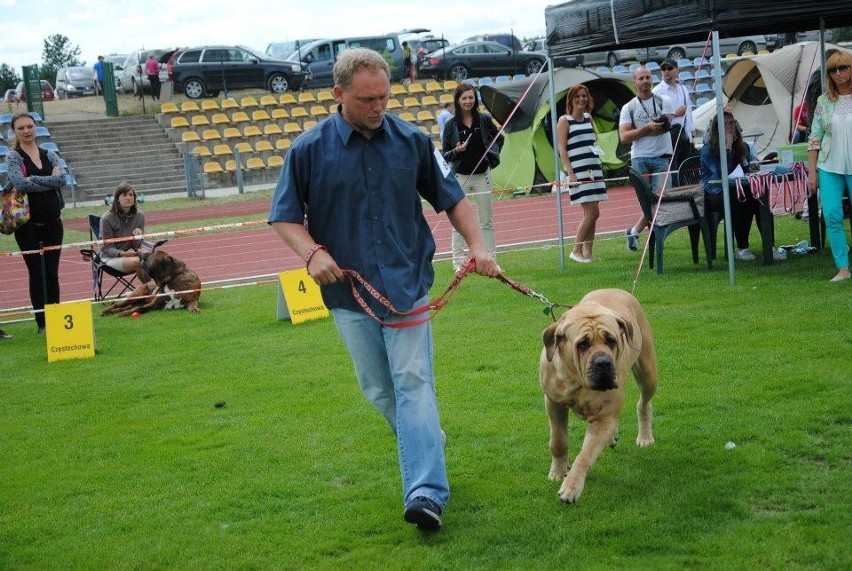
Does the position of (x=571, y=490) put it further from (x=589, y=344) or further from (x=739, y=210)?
(x=739, y=210)

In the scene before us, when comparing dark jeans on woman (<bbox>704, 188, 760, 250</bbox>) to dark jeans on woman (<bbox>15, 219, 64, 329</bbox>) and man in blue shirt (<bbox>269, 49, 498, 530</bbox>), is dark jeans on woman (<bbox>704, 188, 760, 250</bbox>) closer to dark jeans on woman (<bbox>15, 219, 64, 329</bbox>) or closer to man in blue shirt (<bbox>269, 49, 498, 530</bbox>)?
dark jeans on woman (<bbox>15, 219, 64, 329</bbox>)

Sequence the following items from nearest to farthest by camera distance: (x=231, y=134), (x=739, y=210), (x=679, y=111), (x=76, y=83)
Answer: (x=739, y=210), (x=679, y=111), (x=231, y=134), (x=76, y=83)

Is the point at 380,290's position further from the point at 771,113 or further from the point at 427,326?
the point at 771,113

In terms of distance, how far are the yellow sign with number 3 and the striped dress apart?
17.8 feet

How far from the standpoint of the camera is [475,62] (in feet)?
125

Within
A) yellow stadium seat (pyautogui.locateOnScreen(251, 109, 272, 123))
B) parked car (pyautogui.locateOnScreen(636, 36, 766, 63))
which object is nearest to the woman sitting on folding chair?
yellow stadium seat (pyautogui.locateOnScreen(251, 109, 272, 123))

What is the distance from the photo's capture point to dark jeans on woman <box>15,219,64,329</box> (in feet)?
33.3

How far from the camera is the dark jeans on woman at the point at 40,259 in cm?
1016

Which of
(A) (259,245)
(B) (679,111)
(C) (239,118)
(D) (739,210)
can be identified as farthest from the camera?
(C) (239,118)

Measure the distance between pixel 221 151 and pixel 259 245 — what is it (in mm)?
13583

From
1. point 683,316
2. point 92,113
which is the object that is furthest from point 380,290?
point 92,113

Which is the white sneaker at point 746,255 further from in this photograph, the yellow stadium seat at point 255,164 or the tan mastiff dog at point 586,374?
the yellow stadium seat at point 255,164

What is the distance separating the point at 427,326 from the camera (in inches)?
176

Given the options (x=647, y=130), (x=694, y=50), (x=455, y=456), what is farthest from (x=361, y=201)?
(x=694, y=50)
